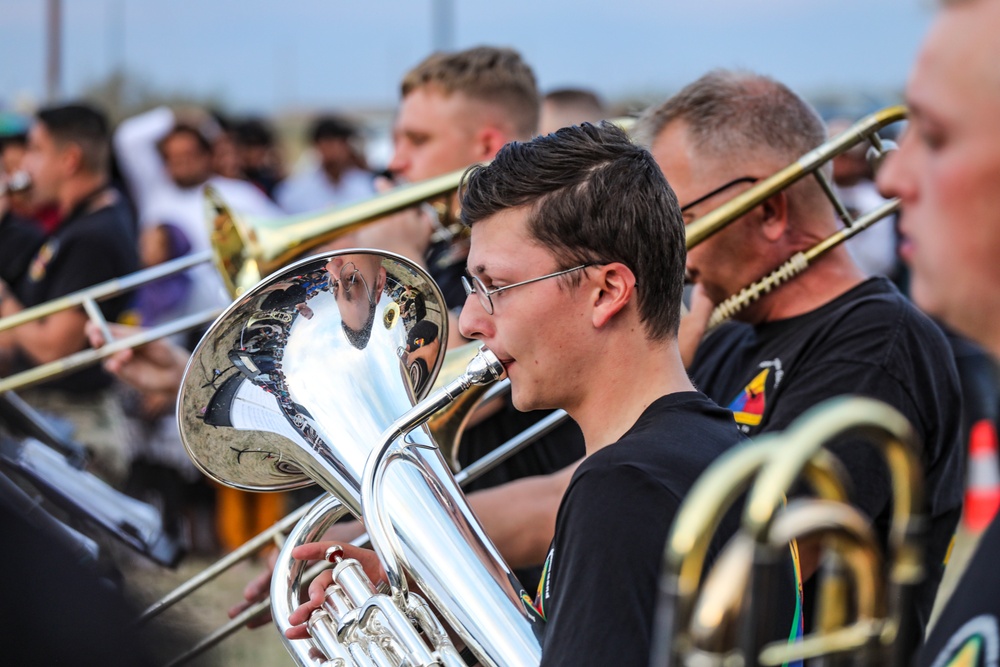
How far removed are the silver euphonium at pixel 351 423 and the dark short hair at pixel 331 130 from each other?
27.0 feet

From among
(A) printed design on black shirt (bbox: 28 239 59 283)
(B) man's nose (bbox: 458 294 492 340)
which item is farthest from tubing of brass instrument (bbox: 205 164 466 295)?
(A) printed design on black shirt (bbox: 28 239 59 283)

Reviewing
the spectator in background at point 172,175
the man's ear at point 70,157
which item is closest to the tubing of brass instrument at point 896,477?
the man's ear at point 70,157

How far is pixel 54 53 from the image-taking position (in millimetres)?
11953

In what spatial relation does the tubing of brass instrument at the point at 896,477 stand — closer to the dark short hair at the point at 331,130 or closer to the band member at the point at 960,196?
the band member at the point at 960,196

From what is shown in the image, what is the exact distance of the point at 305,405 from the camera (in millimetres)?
2080

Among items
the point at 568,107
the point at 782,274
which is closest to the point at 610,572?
the point at 782,274

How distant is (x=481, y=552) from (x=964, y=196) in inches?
39.5

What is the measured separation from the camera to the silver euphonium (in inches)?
69.6

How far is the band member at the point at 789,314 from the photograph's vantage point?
2.25 metres

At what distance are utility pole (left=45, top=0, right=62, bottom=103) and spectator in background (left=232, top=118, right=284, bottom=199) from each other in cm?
197

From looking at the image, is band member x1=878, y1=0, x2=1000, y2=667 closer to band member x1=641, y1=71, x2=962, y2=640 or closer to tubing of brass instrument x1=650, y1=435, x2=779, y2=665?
tubing of brass instrument x1=650, y1=435, x2=779, y2=665

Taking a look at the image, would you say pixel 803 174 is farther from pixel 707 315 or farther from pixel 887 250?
pixel 887 250

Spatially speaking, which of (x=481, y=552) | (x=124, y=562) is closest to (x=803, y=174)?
(x=481, y=552)

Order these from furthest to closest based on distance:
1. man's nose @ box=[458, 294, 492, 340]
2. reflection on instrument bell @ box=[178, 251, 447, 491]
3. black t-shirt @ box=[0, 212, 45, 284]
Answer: black t-shirt @ box=[0, 212, 45, 284], reflection on instrument bell @ box=[178, 251, 447, 491], man's nose @ box=[458, 294, 492, 340]
